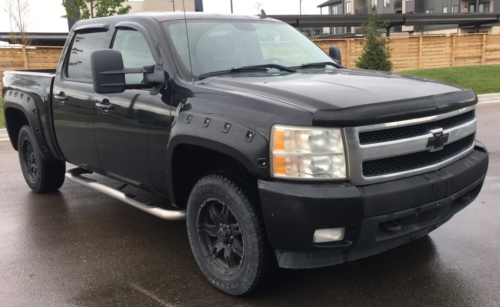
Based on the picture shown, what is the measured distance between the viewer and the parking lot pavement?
3354 mm

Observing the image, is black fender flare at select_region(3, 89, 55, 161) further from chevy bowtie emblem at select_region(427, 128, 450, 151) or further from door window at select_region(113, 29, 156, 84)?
chevy bowtie emblem at select_region(427, 128, 450, 151)

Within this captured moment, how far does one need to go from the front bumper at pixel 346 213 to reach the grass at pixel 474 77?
43.1 ft

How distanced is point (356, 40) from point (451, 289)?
67.8 ft

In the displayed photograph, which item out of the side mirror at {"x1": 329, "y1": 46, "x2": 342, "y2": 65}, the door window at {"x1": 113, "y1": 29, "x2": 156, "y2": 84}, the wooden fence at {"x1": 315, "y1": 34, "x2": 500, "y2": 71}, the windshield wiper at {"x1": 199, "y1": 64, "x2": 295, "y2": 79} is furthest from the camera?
the wooden fence at {"x1": 315, "y1": 34, "x2": 500, "y2": 71}

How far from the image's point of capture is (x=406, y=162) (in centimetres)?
309

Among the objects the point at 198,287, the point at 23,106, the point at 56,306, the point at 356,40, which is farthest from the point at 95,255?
the point at 356,40

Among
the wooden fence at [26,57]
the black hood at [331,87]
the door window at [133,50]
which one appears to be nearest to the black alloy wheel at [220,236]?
the black hood at [331,87]

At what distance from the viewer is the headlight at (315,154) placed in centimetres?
287

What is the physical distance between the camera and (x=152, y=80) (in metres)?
3.73

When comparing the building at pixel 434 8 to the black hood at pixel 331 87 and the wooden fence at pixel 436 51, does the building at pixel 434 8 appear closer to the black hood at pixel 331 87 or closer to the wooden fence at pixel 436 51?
the wooden fence at pixel 436 51

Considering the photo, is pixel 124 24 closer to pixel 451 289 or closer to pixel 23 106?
pixel 23 106

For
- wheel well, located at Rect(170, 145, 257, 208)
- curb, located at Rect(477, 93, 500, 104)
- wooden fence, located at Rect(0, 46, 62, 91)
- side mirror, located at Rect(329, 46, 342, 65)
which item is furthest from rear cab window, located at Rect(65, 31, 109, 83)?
wooden fence, located at Rect(0, 46, 62, 91)

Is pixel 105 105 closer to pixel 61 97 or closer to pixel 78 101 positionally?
pixel 78 101

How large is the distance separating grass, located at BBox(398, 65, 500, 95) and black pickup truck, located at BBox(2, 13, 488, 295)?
12.6 metres
